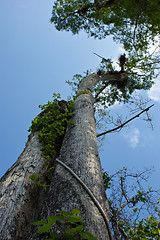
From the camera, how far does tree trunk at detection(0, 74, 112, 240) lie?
4.14 feet

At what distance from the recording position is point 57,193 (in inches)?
57.2

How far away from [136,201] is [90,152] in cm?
182

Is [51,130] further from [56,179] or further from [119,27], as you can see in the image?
[119,27]

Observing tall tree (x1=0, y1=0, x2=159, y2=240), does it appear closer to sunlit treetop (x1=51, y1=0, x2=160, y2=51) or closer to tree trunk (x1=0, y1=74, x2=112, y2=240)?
tree trunk (x1=0, y1=74, x2=112, y2=240)

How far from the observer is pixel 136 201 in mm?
3061

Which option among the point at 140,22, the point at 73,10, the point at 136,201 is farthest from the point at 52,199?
the point at 73,10

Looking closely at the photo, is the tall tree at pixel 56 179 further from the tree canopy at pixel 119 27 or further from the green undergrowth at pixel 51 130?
the tree canopy at pixel 119 27

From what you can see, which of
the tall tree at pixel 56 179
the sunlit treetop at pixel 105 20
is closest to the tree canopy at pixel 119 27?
the sunlit treetop at pixel 105 20

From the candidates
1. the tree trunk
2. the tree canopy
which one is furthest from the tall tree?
the tree canopy

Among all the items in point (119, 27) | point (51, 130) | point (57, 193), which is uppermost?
point (119, 27)

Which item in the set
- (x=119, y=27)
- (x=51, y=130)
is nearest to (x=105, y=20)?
(x=119, y=27)

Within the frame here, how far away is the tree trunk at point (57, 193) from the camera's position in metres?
1.26

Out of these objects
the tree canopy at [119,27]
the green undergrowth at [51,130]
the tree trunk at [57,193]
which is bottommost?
the tree trunk at [57,193]

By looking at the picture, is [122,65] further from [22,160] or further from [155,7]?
[22,160]
